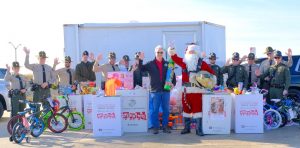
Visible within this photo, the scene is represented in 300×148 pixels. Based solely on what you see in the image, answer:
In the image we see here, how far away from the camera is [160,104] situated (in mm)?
8180

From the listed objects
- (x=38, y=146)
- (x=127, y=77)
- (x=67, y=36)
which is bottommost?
(x=38, y=146)

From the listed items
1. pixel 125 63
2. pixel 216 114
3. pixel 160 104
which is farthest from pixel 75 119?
pixel 216 114

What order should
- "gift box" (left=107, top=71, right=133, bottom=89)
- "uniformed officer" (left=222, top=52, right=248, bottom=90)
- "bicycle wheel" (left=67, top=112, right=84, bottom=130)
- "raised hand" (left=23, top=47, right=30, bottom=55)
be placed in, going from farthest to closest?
"uniformed officer" (left=222, top=52, right=248, bottom=90) < "bicycle wheel" (left=67, top=112, right=84, bottom=130) < "gift box" (left=107, top=71, right=133, bottom=89) < "raised hand" (left=23, top=47, right=30, bottom=55)

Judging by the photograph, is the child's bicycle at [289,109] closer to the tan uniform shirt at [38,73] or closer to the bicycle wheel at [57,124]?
the bicycle wheel at [57,124]

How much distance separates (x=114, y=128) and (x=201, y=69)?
2.28 m

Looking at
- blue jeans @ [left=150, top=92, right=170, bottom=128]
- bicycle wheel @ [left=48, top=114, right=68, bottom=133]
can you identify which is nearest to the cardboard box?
blue jeans @ [left=150, top=92, right=170, bottom=128]

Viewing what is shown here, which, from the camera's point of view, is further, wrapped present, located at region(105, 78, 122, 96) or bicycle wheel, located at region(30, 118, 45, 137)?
wrapped present, located at region(105, 78, 122, 96)

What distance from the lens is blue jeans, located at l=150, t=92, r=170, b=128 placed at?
804cm

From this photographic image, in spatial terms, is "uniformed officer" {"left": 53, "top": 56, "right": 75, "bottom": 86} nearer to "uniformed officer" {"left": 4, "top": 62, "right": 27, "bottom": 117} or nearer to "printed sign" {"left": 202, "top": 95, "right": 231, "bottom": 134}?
"uniformed officer" {"left": 4, "top": 62, "right": 27, "bottom": 117}

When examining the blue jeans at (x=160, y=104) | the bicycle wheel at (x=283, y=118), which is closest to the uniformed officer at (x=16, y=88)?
the blue jeans at (x=160, y=104)

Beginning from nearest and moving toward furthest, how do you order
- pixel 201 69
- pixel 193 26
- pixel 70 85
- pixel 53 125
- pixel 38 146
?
pixel 38 146, pixel 201 69, pixel 53 125, pixel 70 85, pixel 193 26

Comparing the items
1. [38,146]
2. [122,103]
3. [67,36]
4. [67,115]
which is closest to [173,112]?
[122,103]

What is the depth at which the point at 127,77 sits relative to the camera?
8.44 meters

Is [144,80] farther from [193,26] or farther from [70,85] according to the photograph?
[193,26]
